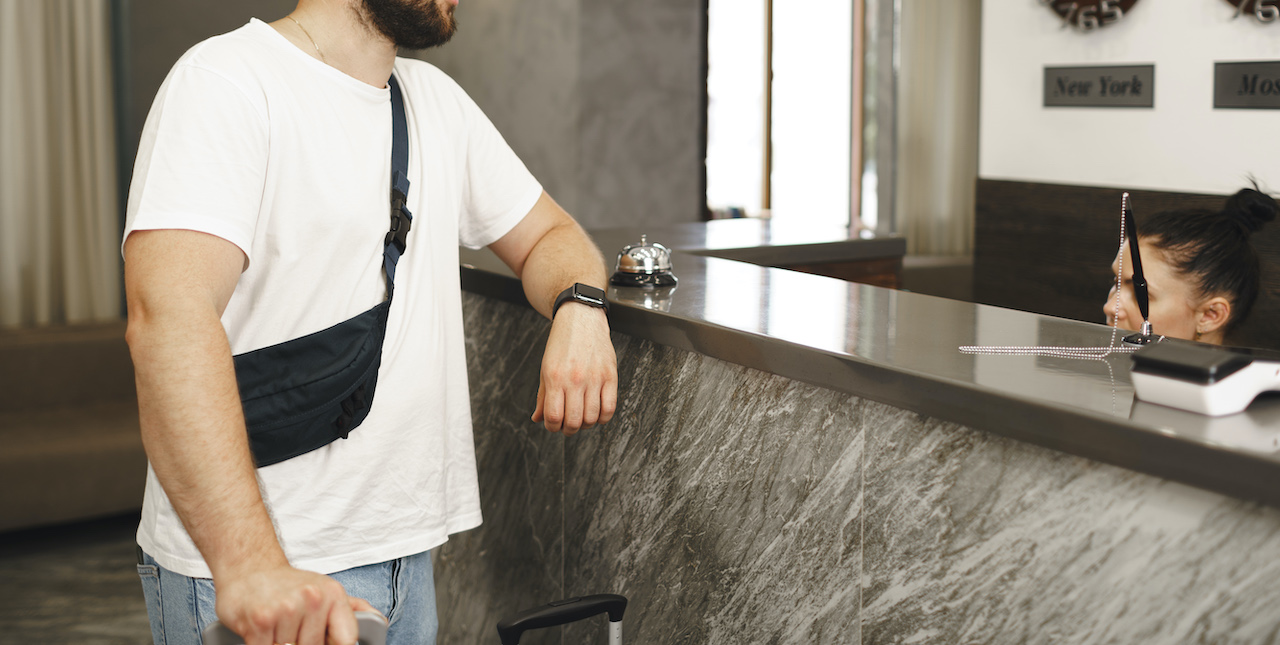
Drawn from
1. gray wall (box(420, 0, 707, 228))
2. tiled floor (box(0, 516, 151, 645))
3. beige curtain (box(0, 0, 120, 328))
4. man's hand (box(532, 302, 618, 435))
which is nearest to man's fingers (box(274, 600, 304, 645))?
man's hand (box(532, 302, 618, 435))

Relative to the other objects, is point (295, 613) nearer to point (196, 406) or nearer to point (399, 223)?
point (196, 406)

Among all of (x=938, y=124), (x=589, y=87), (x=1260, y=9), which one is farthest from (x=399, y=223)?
(x=938, y=124)

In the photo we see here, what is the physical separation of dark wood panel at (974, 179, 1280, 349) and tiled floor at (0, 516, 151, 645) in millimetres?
2649

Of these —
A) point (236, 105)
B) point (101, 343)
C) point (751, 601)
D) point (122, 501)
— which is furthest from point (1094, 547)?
point (101, 343)

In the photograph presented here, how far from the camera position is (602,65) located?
5.17m

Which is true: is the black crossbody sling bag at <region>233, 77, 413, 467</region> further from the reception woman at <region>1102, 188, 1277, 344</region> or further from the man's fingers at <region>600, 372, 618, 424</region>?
the reception woman at <region>1102, 188, 1277, 344</region>

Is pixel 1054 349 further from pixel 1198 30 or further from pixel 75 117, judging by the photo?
pixel 75 117

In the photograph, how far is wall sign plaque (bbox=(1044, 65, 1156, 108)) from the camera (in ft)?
8.30

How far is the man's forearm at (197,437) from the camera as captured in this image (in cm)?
105

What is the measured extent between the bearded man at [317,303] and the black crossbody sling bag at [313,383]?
1cm

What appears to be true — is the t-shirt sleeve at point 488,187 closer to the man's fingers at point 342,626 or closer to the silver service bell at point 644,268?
the silver service bell at point 644,268

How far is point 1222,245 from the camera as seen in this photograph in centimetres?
194

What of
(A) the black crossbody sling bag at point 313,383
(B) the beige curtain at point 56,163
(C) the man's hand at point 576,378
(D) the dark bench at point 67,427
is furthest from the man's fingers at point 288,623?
(B) the beige curtain at point 56,163

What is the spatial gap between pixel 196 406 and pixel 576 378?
45 centimetres
